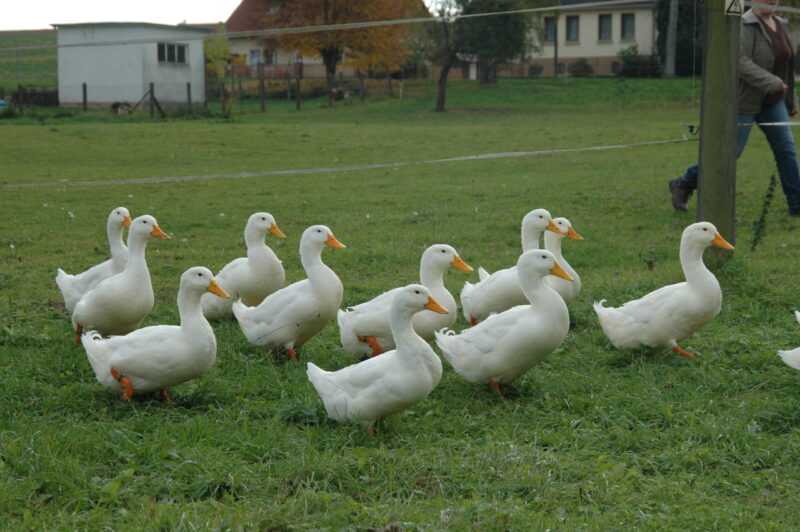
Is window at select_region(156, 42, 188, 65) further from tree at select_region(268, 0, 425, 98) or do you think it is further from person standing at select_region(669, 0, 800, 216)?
person standing at select_region(669, 0, 800, 216)

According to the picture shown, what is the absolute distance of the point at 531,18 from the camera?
4138cm

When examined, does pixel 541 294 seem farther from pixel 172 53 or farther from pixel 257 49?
pixel 257 49

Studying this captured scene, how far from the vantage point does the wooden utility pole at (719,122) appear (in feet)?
25.2

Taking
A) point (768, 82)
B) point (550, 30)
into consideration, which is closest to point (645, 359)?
point (768, 82)

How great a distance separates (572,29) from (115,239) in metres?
48.8

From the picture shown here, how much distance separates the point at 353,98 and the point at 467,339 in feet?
123

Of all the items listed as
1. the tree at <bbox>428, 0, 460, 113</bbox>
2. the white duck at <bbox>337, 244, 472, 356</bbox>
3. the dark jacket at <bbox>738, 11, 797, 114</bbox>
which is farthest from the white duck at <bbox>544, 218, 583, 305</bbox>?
the tree at <bbox>428, 0, 460, 113</bbox>

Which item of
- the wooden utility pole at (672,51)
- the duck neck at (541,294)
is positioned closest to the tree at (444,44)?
the wooden utility pole at (672,51)

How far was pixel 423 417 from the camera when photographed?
5.24 metres

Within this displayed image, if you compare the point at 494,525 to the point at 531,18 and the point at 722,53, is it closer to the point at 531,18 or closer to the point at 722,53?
the point at 722,53

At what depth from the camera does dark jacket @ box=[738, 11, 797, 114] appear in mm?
10133

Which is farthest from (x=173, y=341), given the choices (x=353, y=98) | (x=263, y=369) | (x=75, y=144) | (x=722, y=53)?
(x=353, y=98)

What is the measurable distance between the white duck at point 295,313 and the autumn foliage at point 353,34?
3474 cm

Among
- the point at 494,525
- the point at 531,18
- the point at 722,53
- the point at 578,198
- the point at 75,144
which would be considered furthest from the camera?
the point at 531,18
